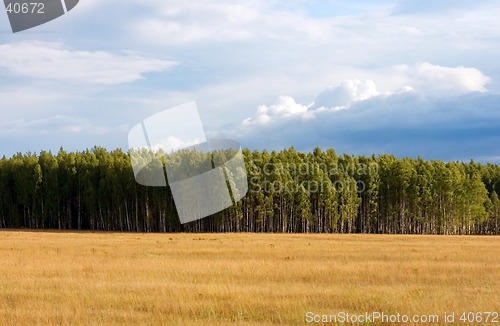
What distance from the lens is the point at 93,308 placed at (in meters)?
18.9

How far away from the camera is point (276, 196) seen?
327ft

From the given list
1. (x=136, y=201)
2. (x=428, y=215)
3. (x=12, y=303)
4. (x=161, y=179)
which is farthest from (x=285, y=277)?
(x=428, y=215)

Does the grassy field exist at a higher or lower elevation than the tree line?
higher

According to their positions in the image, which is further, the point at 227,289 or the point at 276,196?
the point at 276,196

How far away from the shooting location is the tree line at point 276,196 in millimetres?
98625

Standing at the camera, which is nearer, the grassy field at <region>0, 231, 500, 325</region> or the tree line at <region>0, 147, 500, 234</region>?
the grassy field at <region>0, 231, 500, 325</region>

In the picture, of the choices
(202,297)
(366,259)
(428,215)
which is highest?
(202,297)

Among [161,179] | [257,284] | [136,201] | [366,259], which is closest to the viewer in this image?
[257,284]

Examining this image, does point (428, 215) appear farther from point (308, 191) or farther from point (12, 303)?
point (12, 303)

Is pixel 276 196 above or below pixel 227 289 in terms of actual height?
below

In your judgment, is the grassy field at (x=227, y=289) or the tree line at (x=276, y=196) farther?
the tree line at (x=276, y=196)

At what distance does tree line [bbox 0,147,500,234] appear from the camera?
9862cm

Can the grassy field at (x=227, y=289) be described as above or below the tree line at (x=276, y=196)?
above

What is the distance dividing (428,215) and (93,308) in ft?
317
